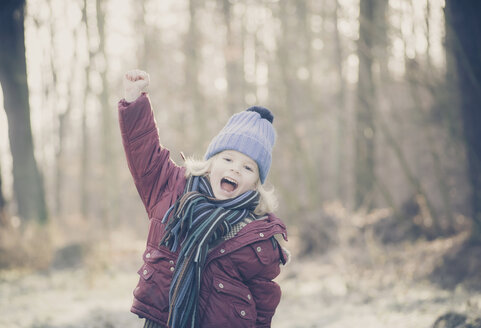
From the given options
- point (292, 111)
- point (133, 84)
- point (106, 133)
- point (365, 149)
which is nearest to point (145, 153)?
point (133, 84)

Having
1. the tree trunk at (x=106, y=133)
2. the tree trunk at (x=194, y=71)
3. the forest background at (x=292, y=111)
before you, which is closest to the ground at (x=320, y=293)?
the forest background at (x=292, y=111)

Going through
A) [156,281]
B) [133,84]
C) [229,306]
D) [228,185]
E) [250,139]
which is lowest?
[229,306]

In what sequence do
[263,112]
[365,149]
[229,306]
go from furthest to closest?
[365,149], [263,112], [229,306]

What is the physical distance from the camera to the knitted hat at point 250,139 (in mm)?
3051

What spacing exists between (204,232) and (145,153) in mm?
616

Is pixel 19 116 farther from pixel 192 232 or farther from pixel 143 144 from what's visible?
pixel 192 232

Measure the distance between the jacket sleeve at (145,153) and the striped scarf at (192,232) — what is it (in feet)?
0.63

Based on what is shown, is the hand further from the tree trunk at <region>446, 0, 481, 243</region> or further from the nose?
the tree trunk at <region>446, 0, 481, 243</region>

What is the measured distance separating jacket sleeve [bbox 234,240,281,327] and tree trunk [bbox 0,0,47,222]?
8.30m

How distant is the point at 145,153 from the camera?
293 centimetres

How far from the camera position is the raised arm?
285cm

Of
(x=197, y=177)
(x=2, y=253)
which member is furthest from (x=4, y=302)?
(x=197, y=177)

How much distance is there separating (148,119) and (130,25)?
535 inches

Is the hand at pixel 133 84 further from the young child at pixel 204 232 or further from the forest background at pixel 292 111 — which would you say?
the forest background at pixel 292 111
